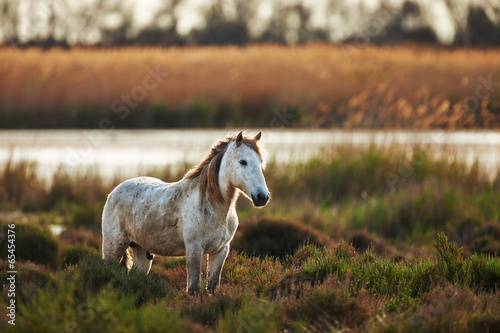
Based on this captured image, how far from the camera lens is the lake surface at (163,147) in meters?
13.7

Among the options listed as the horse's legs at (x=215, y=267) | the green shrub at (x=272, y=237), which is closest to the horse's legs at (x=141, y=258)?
the horse's legs at (x=215, y=267)

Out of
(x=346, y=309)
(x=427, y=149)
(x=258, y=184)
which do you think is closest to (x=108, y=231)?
(x=258, y=184)

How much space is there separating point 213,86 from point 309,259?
13147 millimetres

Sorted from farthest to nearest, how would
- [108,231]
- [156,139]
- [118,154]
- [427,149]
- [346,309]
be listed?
[156,139] → [118,154] → [427,149] → [108,231] → [346,309]

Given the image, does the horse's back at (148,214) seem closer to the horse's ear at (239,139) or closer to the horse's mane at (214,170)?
the horse's mane at (214,170)

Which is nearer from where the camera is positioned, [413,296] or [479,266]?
[413,296]

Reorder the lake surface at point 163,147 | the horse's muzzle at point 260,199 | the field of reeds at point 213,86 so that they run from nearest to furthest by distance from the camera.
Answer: the horse's muzzle at point 260,199, the lake surface at point 163,147, the field of reeds at point 213,86

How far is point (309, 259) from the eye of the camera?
7012mm

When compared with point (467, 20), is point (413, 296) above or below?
below

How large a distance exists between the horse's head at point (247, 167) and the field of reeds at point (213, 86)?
1150 cm

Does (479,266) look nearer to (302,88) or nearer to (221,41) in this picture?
(302,88)

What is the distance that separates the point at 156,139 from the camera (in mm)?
18578

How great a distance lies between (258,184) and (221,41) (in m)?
23.0

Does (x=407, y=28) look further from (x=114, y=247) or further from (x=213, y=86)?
(x=114, y=247)
